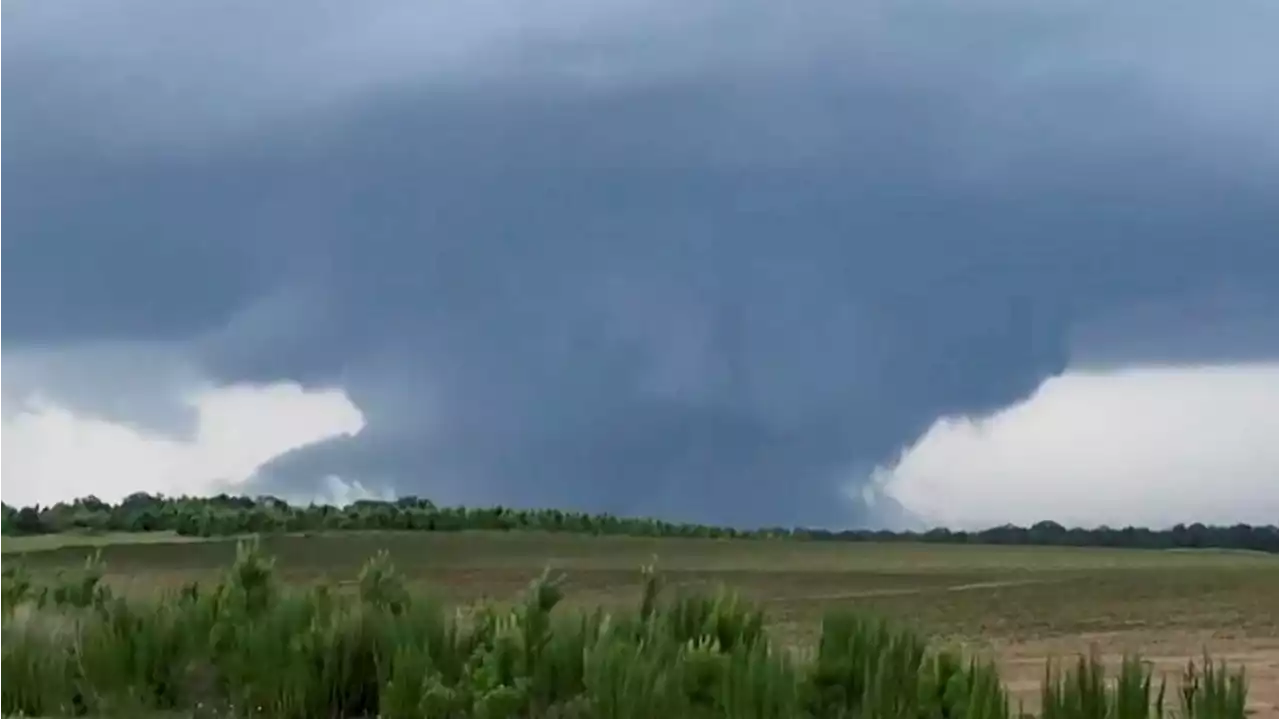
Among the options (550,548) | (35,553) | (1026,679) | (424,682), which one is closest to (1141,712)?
(424,682)

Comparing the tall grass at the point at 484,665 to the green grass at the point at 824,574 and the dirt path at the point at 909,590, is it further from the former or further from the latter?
the dirt path at the point at 909,590

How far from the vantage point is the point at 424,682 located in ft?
56.7

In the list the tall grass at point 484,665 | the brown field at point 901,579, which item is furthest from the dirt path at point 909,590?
the tall grass at point 484,665

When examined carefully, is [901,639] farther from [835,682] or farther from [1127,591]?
[1127,591]

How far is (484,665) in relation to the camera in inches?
688

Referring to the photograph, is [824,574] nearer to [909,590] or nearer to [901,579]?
[901,579]

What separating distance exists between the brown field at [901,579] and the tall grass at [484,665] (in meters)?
1.73

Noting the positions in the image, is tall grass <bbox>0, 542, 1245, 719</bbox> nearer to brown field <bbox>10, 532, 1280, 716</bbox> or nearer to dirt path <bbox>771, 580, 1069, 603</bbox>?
brown field <bbox>10, 532, 1280, 716</bbox>

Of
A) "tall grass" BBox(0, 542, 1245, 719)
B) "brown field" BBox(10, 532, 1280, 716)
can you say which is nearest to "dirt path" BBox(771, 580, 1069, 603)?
"brown field" BBox(10, 532, 1280, 716)

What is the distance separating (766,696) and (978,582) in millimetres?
35954

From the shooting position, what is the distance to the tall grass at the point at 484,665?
15625 mm

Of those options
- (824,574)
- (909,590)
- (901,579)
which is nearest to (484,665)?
(909,590)

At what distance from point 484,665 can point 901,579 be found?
36812mm

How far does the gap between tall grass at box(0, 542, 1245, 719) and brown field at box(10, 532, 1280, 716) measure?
173 cm
